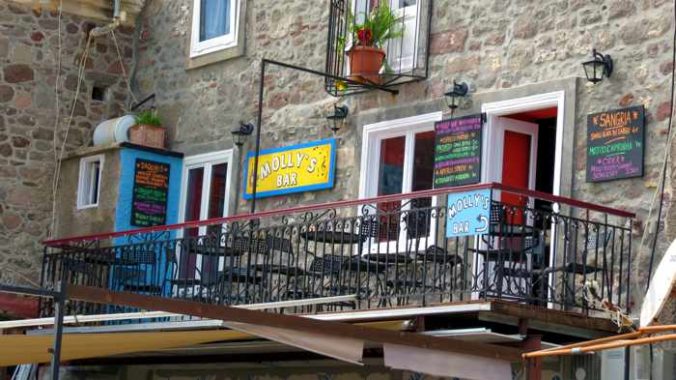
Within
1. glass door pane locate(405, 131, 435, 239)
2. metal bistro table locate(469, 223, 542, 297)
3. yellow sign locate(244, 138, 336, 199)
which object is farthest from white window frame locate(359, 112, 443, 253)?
metal bistro table locate(469, 223, 542, 297)

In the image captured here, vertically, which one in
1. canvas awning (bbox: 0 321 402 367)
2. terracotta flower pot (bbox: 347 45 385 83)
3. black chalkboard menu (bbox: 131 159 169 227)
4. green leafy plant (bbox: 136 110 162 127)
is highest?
terracotta flower pot (bbox: 347 45 385 83)

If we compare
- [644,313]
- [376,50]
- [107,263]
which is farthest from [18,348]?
[644,313]

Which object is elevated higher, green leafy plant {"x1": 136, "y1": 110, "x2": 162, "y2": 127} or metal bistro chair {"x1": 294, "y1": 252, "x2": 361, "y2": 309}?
green leafy plant {"x1": 136, "y1": 110, "x2": 162, "y2": 127}

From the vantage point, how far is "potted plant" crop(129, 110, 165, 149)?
59.3 ft

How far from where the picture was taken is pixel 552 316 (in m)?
12.7

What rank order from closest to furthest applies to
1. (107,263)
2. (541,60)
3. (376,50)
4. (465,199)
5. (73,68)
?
(465,199) < (541,60) < (376,50) < (107,263) < (73,68)

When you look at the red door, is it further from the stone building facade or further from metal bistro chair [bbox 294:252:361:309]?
metal bistro chair [bbox 294:252:361:309]

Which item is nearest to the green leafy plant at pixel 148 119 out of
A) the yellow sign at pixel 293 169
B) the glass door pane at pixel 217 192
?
the glass door pane at pixel 217 192

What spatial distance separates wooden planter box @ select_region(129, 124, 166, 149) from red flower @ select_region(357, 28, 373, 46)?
3671mm

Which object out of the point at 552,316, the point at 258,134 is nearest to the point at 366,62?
the point at 258,134

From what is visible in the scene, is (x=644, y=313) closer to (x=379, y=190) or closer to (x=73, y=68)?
(x=379, y=190)

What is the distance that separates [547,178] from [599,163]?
1.48 meters

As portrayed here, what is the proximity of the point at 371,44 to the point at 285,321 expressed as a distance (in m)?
4.97

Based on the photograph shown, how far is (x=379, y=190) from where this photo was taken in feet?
51.2
